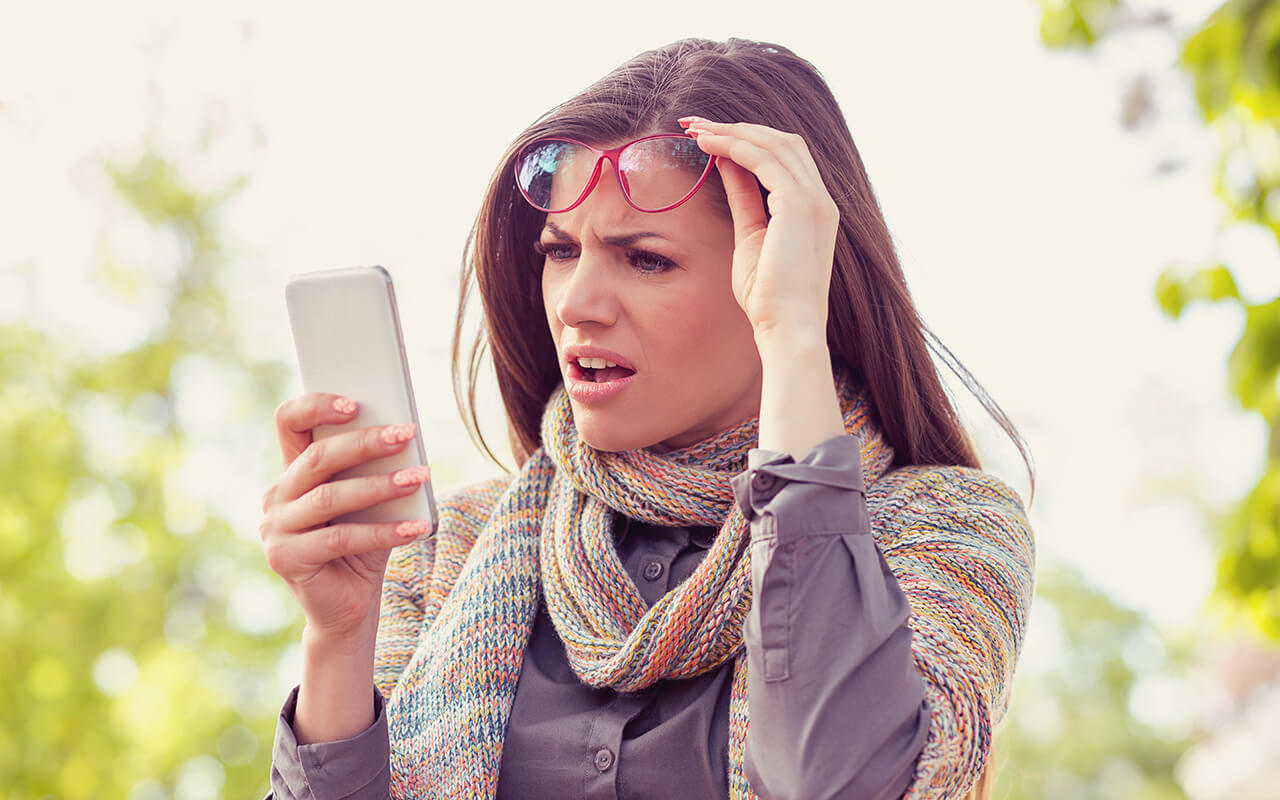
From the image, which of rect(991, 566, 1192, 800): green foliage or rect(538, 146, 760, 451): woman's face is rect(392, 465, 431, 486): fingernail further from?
rect(991, 566, 1192, 800): green foliage

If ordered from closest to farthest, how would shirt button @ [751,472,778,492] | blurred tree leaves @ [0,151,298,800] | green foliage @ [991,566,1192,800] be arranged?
shirt button @ [751,472,778,492] < blurred tree leaves @ [0,151,298,800] < green foliage @ [991,566,1192,800]

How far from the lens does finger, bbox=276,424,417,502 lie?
1.53 meters

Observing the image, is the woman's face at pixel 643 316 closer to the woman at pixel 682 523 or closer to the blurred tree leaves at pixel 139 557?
the woman at pixel 682 523

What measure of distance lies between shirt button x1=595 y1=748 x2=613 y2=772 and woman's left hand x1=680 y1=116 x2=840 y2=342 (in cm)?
66

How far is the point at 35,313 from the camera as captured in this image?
6977mm

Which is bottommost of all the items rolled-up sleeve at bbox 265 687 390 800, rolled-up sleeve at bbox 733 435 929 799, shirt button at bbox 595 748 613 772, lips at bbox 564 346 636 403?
shirt button at bbox 595 748 613 772

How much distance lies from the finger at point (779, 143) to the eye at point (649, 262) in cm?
20

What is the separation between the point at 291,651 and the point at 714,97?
19.5ft

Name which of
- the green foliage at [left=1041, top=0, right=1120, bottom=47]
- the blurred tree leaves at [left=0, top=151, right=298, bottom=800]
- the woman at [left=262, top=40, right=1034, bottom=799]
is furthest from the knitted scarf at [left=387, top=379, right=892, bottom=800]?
the blurred tree leaves at [left=0, top=151, right=298, bottom=800]

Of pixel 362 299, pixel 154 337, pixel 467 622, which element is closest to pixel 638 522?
pixel 467 622

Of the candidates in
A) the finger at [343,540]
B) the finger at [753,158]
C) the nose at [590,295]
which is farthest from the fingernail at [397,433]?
the finger at [753,158]

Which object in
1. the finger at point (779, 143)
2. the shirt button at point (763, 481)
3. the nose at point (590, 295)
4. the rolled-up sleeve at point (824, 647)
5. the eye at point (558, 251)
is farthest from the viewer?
the eye at point (558, 251)

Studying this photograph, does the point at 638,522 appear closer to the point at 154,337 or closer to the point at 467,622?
the point at 467,622

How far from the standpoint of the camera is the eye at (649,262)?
5.98 feet
